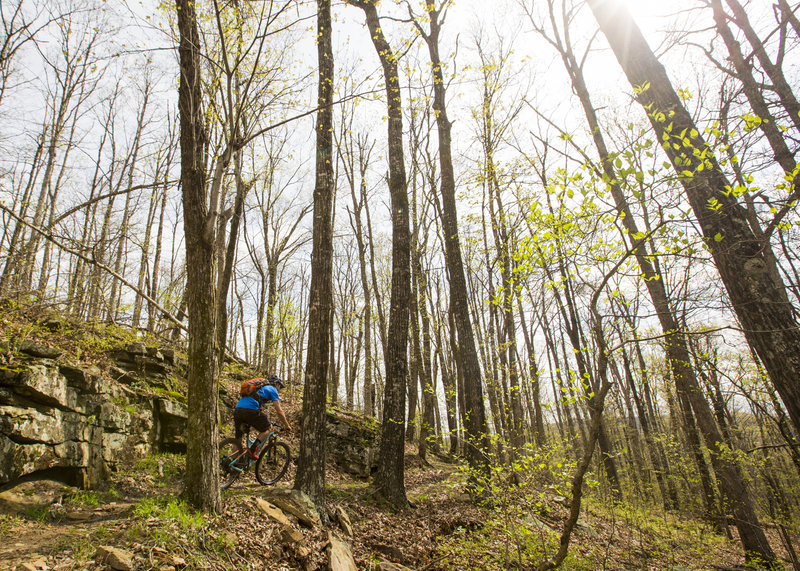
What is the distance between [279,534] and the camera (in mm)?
4117

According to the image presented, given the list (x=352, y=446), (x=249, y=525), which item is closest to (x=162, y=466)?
(x=249, y=525)

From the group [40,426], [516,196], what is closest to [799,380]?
[40,426]

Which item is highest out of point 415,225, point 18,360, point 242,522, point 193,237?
point 415,225

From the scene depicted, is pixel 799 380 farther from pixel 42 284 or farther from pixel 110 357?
pixel 42 284

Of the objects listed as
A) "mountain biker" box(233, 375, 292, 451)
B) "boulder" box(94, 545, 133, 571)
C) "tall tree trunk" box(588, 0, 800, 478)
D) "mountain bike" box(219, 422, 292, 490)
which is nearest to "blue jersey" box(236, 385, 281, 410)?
"mountain biker" box(233, 375, 292, 451)

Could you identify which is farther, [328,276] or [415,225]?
[415,225]

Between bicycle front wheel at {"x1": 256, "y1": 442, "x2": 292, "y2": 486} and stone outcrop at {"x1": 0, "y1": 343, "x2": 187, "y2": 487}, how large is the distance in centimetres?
154

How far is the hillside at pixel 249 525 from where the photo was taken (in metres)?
3.29

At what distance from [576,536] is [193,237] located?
7.47m

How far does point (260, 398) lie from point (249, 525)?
255 centimetres

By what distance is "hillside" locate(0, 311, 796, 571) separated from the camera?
Result: 3.29 m

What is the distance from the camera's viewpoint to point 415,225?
13.8 metres

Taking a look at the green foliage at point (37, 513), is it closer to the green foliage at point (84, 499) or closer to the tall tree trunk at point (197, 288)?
the green foliage at point (84, 499)

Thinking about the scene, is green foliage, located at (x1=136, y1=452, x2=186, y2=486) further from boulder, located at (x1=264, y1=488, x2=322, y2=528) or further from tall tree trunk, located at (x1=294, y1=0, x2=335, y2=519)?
tall tree trunk, located at (x1=294, y1=0, x2=335, y2=519)
